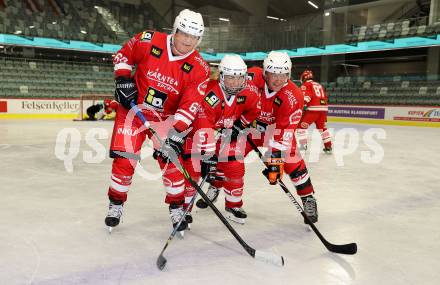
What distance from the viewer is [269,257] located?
2.20 metres

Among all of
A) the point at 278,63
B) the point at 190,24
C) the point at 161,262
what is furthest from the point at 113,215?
the point at 278,63

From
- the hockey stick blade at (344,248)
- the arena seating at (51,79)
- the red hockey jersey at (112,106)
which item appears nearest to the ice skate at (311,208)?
the hockey stick blade at (344,248)

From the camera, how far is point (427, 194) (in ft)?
12.8

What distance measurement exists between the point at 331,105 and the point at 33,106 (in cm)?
1210

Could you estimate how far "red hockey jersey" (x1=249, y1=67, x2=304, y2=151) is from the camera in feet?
9.50

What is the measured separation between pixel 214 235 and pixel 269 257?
1.88 feet

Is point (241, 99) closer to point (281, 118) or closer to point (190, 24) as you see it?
point (281, 118)

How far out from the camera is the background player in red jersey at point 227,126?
108 inches

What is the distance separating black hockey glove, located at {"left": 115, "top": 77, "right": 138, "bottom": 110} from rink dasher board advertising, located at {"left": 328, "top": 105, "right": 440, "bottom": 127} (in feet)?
43.2

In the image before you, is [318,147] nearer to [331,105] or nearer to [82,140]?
[82,140]

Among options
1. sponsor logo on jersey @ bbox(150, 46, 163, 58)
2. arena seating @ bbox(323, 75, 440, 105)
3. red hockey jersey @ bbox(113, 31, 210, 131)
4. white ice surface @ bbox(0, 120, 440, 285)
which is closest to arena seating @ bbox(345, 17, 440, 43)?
arena seating @ bbox(323, 75, 440, 105)

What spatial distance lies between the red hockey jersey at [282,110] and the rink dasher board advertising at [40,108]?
13.0 metres

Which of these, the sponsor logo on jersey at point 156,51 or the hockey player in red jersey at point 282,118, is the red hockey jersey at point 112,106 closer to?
the sponsor logo on jersey at point 156,51

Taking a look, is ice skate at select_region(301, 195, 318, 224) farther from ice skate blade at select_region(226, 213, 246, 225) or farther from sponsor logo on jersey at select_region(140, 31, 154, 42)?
sponsor logo on jersey at select_region(140, 31, 154, 42)
